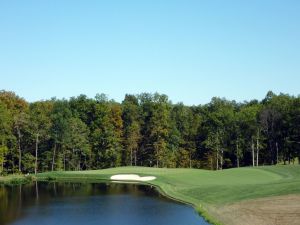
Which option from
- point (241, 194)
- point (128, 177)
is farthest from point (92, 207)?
point (128, 177)

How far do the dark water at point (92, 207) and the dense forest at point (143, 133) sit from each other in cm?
3235

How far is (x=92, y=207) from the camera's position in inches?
1901

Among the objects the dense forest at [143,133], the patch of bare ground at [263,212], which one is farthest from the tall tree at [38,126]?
the patch of bare ground at [263,212]

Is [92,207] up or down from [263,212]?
down

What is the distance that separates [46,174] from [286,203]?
5965cm

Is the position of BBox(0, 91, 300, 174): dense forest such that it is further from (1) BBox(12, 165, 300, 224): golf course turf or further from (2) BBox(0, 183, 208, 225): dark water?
(2) BBox(0, 183, 208, 225): dark water

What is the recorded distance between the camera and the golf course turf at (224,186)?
40.2 metres

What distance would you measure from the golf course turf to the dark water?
7.02ft

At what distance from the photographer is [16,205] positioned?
5053cm

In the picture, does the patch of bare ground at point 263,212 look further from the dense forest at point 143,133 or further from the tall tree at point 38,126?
the tall tree at point 38,126

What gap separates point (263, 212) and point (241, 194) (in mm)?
10612

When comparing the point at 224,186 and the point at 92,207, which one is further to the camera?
the point at 224,186

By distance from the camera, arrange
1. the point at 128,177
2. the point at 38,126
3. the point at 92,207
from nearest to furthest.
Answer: the point at 92,207 → the point at 128,177 → the point at 38,126

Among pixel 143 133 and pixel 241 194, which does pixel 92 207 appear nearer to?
pixel 241 194
